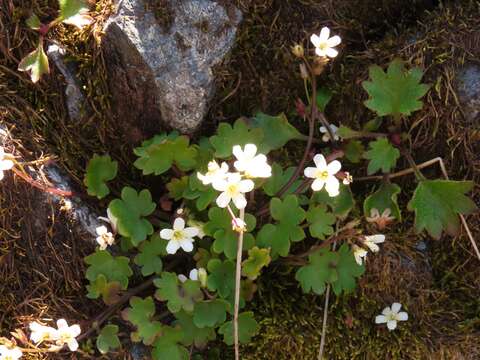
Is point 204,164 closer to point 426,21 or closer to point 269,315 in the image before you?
point 269,315

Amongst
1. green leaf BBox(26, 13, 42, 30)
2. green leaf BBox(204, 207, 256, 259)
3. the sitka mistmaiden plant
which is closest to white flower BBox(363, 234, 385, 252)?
the sitka mistmaiden plant

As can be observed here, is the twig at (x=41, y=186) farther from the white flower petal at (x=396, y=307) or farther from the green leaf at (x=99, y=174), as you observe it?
the white flower petal at (x=396, y=307)

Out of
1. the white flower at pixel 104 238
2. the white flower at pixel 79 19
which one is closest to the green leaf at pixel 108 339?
the white flower at pixel 104 238

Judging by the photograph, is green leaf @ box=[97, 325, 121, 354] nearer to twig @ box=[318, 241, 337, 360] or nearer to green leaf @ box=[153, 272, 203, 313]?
green leaf @ box=[153, 272, 203, 313]

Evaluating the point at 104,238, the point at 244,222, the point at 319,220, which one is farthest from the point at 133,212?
the point at 319,220

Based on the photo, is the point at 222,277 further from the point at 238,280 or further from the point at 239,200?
the point at 239,200

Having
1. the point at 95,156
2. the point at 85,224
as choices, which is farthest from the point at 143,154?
the point at 85,224
